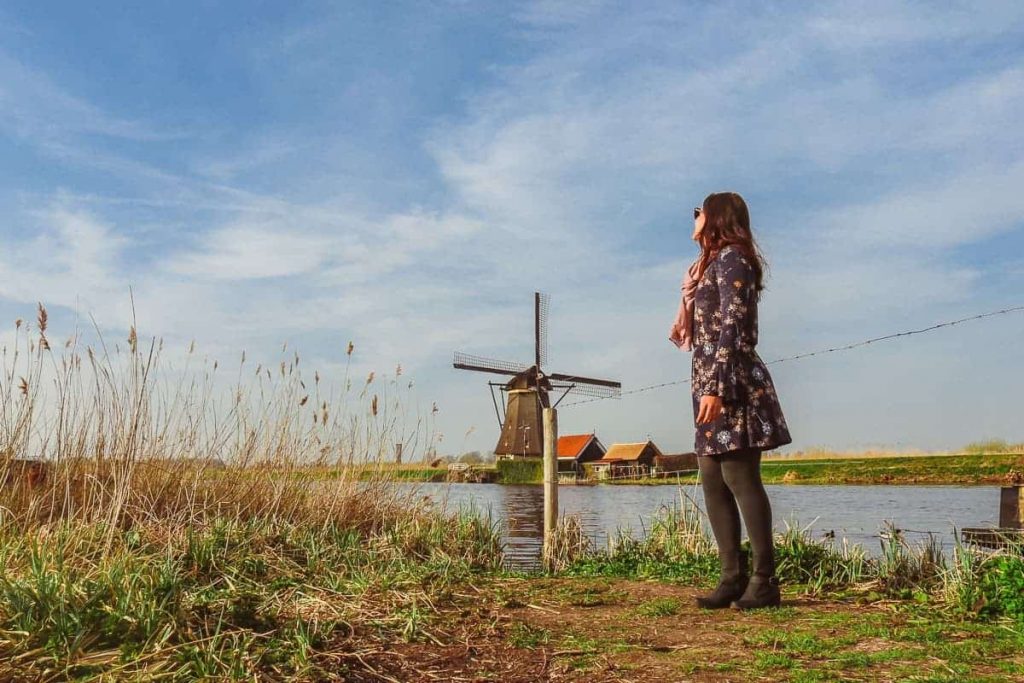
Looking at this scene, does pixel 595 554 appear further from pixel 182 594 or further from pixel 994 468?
pixel 994 468

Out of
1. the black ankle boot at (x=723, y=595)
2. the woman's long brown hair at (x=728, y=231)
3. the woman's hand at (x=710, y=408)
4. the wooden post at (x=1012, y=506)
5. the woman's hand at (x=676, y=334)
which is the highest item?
the woman's long brown hair at (x=728, y=231)

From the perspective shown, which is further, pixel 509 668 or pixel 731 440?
pixel 731 440

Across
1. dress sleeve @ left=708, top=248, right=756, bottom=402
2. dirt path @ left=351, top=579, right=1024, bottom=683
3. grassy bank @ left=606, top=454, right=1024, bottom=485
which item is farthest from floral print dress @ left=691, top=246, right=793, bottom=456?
grassy bank @ left=606, top=454, right=1024, bottom=485

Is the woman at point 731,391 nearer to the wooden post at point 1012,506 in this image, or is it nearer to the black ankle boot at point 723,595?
the black ankle boot at point 723,595

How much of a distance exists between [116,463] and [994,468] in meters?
31.2

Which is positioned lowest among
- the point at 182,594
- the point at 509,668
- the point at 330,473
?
the point at 509,668

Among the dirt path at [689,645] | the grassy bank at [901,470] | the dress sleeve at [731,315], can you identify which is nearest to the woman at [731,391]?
the dress sleeve at [731,315]

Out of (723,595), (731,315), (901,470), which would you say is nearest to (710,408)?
(731,315)

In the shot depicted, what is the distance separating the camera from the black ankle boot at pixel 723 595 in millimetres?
4234

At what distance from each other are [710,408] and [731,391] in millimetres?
128

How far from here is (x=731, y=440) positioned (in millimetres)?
3895

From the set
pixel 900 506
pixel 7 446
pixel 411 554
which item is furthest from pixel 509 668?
pixel 900 506

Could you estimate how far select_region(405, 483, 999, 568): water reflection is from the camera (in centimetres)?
806

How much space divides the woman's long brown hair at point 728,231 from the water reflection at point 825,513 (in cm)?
235
